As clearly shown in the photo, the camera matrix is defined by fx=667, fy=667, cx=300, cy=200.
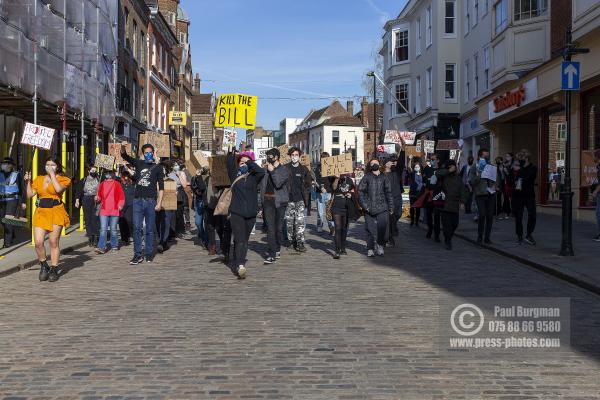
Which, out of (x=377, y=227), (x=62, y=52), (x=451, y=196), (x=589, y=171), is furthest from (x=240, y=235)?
(x=62, y=52)

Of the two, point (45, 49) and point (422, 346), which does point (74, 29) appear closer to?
point (45, 49)

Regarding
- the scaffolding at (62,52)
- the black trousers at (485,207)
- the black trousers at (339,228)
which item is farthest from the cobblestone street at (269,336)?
the scaffolding at (62,52)

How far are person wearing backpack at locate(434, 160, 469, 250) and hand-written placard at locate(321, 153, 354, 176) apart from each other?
2.28m

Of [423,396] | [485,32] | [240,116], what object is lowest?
[423,396]

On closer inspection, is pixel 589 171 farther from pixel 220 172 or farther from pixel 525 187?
pixel 220 172

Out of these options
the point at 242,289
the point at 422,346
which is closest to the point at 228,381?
the point at 422,346

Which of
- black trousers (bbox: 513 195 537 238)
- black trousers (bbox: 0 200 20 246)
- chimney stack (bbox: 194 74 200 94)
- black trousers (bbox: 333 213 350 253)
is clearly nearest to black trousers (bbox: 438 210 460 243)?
black trousers (bbox: 513 195 537 238)

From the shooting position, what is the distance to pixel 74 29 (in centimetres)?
1900

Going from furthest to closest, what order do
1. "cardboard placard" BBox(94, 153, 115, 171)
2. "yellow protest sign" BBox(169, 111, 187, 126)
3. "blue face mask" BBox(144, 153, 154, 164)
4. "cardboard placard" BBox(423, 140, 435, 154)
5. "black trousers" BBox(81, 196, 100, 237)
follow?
"yellow protest sign" BBox(169, 111, 187, 126) < "cardboard placard" BBox(423, 140, 435, 154) < "cardboard placard" BBox(94, 153, 115, 171) < "black trousers" BBox(81, 196, 100, 237) < "blue face mask" BBox(144, 153, 154, 164)

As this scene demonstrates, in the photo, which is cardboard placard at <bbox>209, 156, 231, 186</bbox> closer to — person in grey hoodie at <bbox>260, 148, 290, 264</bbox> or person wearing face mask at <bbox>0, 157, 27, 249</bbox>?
person in grey hoodie at <bbox>260, 148, 290, 264</bbox>

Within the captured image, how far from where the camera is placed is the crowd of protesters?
9.75 m

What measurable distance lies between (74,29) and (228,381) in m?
16.7

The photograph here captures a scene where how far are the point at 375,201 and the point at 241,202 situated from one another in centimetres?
301

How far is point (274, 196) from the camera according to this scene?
11.9 meters
